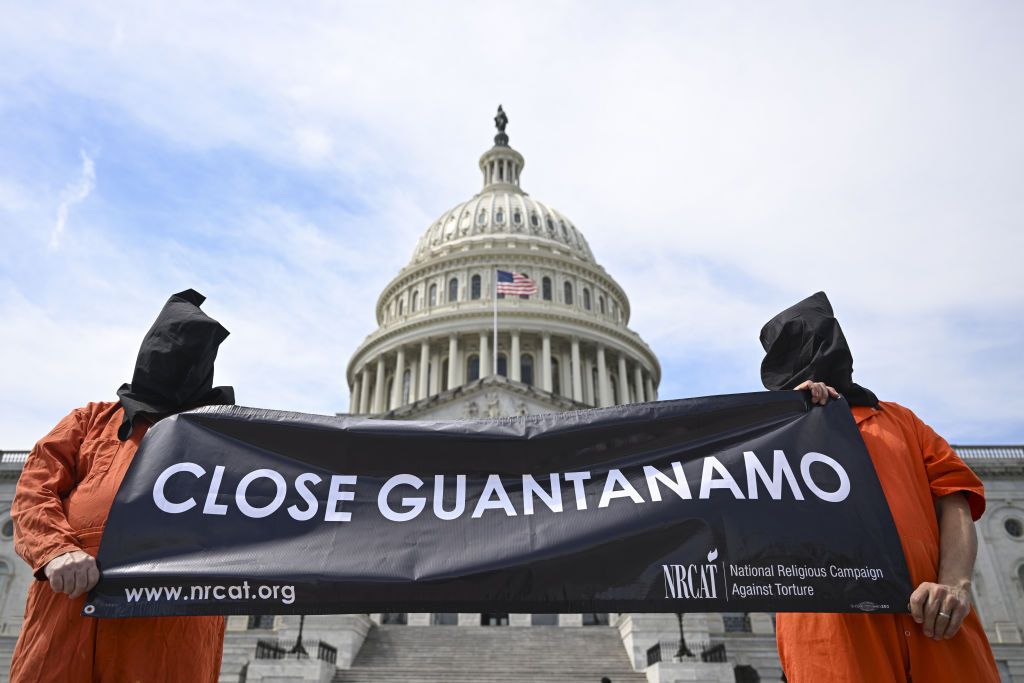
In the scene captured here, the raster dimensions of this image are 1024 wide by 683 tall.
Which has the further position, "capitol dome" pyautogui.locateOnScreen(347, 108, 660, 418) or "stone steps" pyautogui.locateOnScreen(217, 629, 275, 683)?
"capitol dome" pyautogui.locateOnScreen(347, 108, 660, 418)

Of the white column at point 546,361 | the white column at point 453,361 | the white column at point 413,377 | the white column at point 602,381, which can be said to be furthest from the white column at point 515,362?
the white column at point 413,377

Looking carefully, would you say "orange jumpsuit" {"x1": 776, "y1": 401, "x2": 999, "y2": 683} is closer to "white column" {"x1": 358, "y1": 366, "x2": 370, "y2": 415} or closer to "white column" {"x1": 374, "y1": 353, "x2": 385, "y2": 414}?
"white column" {"x1": 374, "y1": 353, "x2": 385, "y2": 414}

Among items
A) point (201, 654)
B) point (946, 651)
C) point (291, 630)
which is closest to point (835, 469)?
point (946, 651)

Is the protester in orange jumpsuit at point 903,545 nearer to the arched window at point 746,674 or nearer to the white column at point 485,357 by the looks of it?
the arched window at point 746,674

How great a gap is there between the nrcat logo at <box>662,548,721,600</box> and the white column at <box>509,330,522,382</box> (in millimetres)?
57657

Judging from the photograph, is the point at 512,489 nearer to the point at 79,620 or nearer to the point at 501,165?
the point at 79,620

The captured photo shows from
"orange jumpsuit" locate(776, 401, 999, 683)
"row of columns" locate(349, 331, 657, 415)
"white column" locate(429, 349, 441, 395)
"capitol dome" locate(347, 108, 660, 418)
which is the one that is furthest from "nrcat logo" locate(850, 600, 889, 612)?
"white column" locate(429, 349, 441, 395)

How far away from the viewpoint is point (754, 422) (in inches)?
174

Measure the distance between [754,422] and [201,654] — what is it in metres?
3.52

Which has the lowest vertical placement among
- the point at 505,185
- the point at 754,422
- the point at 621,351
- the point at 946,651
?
the point at 946,651

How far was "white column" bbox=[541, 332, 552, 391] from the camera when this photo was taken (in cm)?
6266

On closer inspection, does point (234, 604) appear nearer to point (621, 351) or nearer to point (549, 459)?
point (549, 459)

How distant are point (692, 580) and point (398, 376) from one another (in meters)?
62.6

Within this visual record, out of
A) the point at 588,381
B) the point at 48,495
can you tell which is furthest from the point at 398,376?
the point at 48,495
